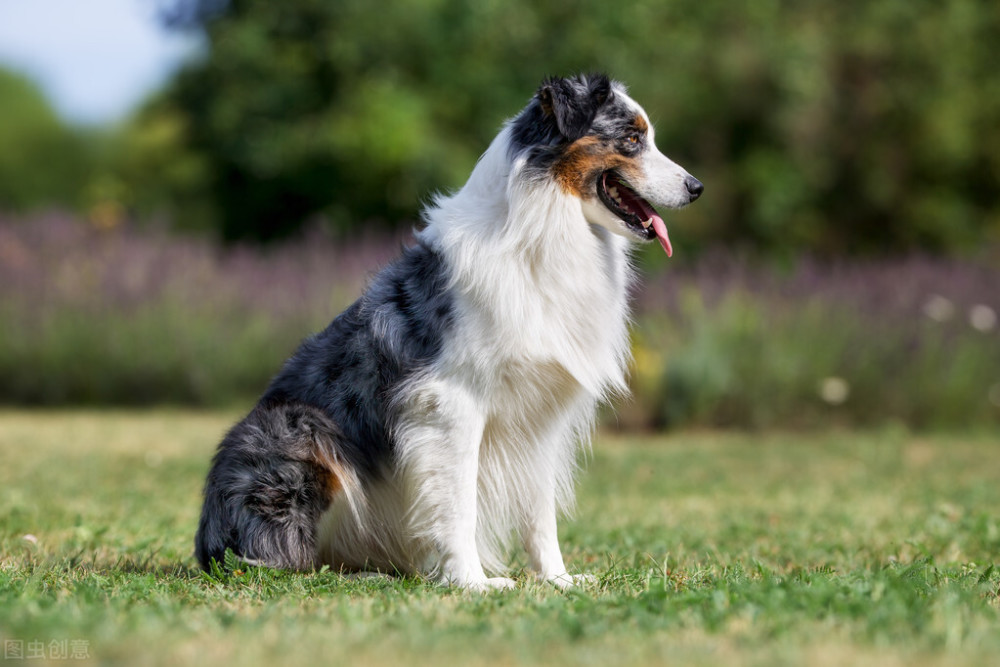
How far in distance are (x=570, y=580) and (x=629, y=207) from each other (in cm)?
153

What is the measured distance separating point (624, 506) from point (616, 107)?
144 inches

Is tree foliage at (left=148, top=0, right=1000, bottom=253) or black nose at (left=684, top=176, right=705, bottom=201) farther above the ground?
tree foliage at (left=148, top=0, right=1000, bottom=253)

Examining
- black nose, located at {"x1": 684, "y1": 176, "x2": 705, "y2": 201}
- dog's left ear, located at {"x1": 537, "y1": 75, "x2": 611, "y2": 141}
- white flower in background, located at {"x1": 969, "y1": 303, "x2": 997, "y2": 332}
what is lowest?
white flower in background, located at {"x1": 969, "y1": 303, "x2": 997, "y2": 332}

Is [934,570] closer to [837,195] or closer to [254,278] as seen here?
[254,278]

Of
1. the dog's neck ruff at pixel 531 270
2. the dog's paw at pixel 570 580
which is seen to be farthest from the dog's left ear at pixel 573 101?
the dog's paw at pixel 570 580

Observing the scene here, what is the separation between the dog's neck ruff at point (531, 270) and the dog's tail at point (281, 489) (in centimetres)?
78

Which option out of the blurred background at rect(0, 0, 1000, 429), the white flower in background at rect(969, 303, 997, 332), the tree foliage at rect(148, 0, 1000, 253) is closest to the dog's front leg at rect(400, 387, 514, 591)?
the blurred background at rect(0, 0, 1000, 429)

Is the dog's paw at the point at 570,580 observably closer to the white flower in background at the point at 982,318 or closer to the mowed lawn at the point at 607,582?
the mowed lawn at the point at 607,582

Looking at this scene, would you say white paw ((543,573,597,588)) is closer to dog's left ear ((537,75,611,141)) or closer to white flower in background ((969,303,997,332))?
dog's left ear ((537,75,611,141))

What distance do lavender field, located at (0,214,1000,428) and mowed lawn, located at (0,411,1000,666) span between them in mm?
1901

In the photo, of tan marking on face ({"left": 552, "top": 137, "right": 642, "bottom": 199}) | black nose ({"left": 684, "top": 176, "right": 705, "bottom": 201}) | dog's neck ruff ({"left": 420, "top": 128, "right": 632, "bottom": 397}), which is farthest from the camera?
black nose ({"left": 684, "top": 176, "right": 705, "bottom": 201})

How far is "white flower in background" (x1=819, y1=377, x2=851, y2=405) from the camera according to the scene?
35.9ft

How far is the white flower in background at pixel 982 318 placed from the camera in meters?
11.4

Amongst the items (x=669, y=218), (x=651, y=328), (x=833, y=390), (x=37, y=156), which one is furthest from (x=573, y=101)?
(x=37, y=156)
